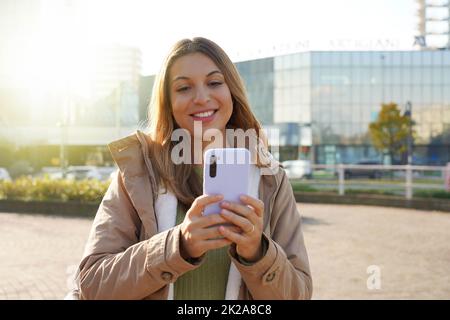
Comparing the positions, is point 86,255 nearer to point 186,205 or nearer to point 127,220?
point 127,220

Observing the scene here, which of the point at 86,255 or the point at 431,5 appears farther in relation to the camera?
the point at 431,5

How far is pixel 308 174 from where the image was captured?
3002 centimetres

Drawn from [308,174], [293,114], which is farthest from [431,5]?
[308,174]

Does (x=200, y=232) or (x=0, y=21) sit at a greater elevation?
(x=0, y=21)

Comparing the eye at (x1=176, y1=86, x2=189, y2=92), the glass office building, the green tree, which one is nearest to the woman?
the eye at (x1=176, y1=86, x2=189, y2=92)

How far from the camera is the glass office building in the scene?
1954 inches

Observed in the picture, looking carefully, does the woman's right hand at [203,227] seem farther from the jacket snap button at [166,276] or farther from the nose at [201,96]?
the nose at [201,96]

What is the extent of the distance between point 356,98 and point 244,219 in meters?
51.7

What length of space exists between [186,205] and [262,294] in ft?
1.30

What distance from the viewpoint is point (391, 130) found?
146 feet

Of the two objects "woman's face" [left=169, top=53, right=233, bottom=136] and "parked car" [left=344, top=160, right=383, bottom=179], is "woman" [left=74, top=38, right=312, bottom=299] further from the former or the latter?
"parked car" [left=344, top=160, right=383, bottom=179]

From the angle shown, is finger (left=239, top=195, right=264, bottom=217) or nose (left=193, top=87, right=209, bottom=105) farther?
nose (left=193, top=87, right=209, bottom=105)

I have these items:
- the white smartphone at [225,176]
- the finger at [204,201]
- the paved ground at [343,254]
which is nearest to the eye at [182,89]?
the white smartphone at [225,176]

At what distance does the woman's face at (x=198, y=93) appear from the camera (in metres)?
1.81
